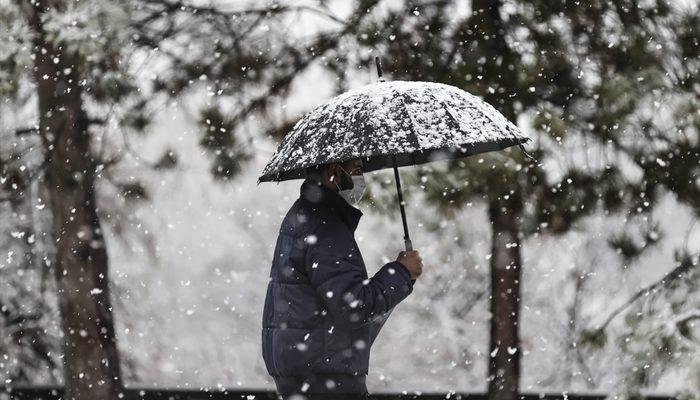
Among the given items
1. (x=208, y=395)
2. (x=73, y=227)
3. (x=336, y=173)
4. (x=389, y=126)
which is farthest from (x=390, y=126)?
(x=73, y=227)

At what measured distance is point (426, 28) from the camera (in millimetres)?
5348

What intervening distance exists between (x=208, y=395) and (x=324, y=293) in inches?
154

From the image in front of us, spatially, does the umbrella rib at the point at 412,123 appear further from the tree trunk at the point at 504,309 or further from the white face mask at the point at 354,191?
the tree trunk at the point at 504,309

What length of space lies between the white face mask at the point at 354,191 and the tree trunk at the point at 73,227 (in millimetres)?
4015

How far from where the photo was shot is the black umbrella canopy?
2369mm

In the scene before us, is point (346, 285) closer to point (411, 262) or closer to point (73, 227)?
point (411, 262)

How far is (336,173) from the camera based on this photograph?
8.23 ft

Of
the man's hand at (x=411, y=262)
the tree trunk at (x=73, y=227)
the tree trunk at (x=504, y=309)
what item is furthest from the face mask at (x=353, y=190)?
the tree trunk at (x=73, y=227)

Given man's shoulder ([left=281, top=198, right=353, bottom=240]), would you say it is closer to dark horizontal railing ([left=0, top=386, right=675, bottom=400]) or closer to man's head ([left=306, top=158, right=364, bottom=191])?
man's head ([left=306, top=158, right=364, bottom=191])

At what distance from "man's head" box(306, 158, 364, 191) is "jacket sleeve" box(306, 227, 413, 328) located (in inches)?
7.9

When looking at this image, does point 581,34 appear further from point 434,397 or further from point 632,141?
point 434,397

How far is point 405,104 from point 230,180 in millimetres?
3392

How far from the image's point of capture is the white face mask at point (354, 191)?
2516mm

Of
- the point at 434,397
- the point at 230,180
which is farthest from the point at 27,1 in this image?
the point at 434,397
